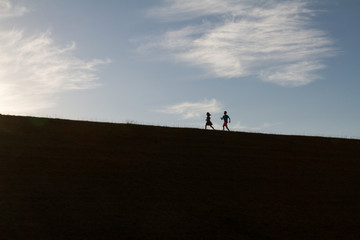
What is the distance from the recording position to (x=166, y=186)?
13.4 metres

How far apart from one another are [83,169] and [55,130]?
583 centimetres

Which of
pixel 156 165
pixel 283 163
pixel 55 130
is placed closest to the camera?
pixel 156 165

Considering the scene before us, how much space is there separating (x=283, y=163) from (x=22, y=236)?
34.7 ft

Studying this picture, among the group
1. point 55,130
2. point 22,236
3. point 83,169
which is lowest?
point 22,236

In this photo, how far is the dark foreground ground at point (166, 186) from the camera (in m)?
10.6

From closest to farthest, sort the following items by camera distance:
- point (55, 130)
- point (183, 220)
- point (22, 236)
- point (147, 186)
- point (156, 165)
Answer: point (22, 236) < point (183, 220) < point (147, 186) < point (156, 165) < point (55, 130)

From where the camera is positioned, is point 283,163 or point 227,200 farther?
point 283,163

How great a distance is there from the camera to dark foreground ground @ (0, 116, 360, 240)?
1063 cm

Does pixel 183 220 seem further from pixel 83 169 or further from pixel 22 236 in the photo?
pixel 83 169

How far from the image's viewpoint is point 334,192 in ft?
47.4

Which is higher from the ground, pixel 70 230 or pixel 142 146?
pixel 142 146

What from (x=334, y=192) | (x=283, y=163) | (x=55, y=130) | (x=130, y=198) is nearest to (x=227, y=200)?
(x=130, y=198)

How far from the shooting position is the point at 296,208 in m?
12.7

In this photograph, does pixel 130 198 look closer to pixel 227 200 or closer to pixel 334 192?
pixel 227 200
